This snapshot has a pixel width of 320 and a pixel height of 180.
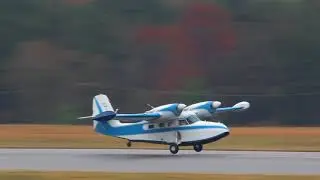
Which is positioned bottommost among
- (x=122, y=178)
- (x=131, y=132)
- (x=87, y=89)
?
(x=122, y=178)

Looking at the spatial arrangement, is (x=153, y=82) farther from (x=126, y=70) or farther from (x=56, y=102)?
(x=56, y=102)

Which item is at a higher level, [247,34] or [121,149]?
[247,34]

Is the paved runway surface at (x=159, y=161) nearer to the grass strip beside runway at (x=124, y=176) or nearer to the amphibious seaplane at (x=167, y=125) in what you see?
the amphibious seaplane at (x=167, y=125)

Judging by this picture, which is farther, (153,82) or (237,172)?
(153,82)

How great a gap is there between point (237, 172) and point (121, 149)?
1623cm

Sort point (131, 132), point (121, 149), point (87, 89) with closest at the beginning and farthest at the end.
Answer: point (131, 132) → point (121, 149) → point (87, 89)

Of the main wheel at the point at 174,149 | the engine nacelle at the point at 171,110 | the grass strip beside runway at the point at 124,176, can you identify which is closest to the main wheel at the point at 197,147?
the main wheel at the point at 174,149

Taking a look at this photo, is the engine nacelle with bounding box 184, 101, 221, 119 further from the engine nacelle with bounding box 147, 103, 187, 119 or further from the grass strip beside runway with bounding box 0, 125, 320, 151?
the grass strip beside runway with bounding box 0, 125, 320, 151

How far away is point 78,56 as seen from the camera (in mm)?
90938

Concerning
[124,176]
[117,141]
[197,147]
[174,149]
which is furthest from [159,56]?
[124,176]

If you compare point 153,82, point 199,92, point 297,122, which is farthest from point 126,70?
point 297,122

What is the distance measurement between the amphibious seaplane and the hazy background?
40.6m

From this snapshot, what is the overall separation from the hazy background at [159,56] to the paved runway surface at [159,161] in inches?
1675

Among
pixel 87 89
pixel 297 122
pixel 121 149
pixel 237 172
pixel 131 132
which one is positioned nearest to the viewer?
pixel 237 172
